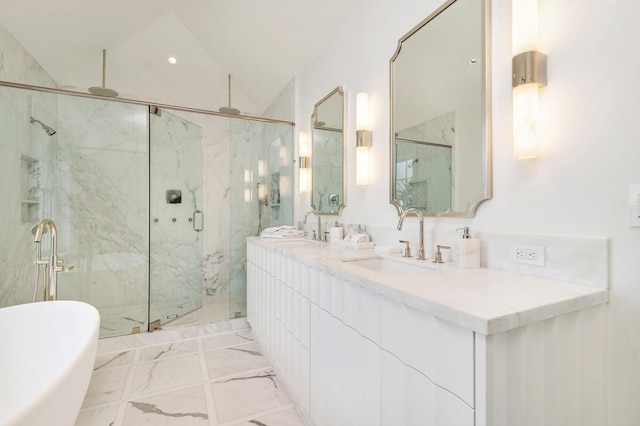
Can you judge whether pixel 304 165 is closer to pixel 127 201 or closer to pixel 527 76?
pixel 127 201

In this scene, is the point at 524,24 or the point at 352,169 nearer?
the point at 524,24

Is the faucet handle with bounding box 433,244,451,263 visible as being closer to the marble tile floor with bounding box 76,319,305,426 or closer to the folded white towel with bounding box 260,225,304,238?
the marble tile floor with bounding box 76,319,305,426

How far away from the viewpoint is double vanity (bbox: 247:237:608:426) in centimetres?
64

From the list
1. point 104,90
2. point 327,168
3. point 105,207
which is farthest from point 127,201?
point 327,168

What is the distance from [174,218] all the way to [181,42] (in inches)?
87.1

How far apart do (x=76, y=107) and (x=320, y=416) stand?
3.14 meters

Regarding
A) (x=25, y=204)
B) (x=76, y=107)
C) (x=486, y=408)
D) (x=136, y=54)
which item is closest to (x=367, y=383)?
(x=486, y=408)

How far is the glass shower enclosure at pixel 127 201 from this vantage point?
2.42 meters

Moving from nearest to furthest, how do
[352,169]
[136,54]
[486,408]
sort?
[486,408]
[352,169]
[136,54]

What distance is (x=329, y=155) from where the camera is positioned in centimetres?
249

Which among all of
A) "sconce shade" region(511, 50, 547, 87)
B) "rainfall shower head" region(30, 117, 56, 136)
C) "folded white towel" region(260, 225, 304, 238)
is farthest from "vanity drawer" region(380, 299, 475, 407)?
"rainfall shower head" region(30, 117, 56, 136)

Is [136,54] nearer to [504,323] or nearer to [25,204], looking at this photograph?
[25,204]

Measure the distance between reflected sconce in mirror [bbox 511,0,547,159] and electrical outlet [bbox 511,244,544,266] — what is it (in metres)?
0.32

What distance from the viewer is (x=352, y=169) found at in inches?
87.8
